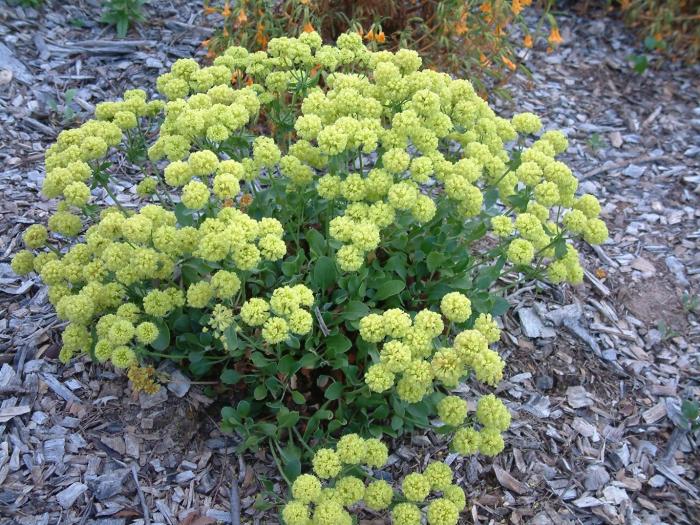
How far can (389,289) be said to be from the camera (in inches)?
127

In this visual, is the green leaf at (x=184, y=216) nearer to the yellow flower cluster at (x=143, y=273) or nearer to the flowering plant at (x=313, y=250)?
the flowering plant at (x=313, y=250)

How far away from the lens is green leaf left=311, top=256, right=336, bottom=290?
10.5 ft

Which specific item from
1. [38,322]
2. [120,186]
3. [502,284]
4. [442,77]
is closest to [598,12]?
[502,284]

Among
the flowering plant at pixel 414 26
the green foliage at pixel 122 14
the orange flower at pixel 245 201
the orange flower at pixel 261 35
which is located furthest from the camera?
the green foliage at pixel 122 14

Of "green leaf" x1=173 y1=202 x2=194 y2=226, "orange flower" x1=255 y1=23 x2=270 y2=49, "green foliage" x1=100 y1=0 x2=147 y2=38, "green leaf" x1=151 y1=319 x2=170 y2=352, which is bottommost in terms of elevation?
"green leaf" x1=151 y1=319 x2=170 y2=352

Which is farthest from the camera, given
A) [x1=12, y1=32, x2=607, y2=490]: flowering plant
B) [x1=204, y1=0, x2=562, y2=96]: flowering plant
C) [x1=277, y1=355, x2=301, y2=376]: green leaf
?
[x1=204, y1=0, x2=562, y2=96]: flowering plant

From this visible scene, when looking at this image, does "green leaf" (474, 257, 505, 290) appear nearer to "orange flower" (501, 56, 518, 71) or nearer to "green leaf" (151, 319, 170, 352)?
"green leaf" (151, 319, 170, 352)

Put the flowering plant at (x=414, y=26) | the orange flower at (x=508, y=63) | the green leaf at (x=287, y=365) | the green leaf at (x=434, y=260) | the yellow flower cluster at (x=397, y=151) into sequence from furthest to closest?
the orange flower at (x=508, y=63)
the flowering plant at (x=414, y=26)
the green leaf at (x=434, y=260)
the green leaf at (x=287, y=365)
the yellow flower cluster at (x=397, y=151)

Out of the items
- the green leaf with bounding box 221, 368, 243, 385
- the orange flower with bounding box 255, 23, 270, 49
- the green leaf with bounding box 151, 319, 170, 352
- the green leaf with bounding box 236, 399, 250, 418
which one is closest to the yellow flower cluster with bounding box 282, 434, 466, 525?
the green leaf with bounding box 236, 399, 250, 418

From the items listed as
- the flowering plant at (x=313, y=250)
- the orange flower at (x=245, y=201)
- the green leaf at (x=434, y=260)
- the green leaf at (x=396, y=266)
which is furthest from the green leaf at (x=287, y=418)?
the orange flower at (x=245, y=201)

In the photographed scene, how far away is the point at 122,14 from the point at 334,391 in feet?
14.6

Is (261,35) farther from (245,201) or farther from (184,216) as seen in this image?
(184,216)

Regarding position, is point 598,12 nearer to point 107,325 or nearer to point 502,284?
point 502,284

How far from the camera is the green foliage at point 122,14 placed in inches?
235
